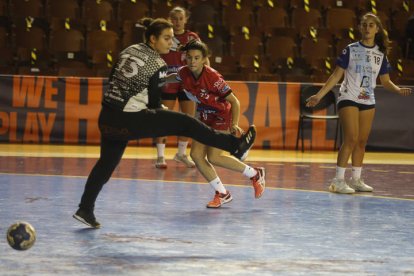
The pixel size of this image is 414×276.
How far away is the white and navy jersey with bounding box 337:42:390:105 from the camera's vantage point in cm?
943

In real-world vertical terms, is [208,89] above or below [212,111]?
above

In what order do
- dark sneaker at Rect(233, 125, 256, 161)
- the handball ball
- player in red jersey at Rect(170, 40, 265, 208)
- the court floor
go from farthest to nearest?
1. player in red jersey at Rect(170, 40, 265, 208)
2. dark sneaker at Rect(233, 125, 256, 161)
3. the court floor
4. the handball ball

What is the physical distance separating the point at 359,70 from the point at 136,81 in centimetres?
356

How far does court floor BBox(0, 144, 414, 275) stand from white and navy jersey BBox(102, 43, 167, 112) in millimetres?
960

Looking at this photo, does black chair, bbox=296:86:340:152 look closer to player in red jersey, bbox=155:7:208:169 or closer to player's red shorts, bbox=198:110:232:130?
player in red jersey, bbox=155:7:208:169

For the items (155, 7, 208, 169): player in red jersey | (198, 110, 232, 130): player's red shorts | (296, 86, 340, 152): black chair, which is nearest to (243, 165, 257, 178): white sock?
(198, 110, 232, 130): player's red shorts

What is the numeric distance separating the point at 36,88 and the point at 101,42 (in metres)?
1.92

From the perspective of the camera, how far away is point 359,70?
9.46m

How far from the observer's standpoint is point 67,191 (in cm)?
913

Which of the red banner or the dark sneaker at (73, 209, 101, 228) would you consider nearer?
the dark sneaker at (73, 209, 101, 228)

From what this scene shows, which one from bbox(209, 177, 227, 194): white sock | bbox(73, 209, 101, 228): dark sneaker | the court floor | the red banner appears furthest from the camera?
the red banner

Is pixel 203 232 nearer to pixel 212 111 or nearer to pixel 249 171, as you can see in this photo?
pixel 249 171

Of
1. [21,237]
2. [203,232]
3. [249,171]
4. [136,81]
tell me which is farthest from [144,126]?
[249,171]

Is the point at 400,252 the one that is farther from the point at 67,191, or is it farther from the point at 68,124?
the point at 68,124
